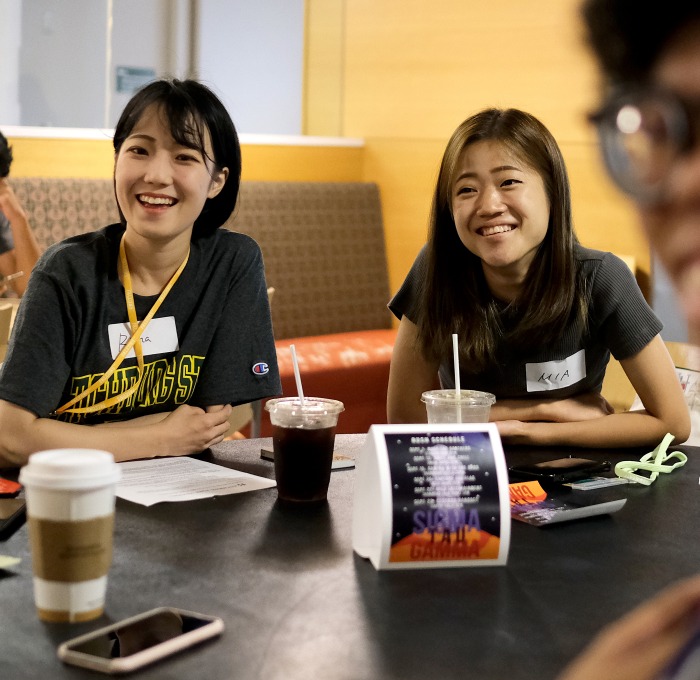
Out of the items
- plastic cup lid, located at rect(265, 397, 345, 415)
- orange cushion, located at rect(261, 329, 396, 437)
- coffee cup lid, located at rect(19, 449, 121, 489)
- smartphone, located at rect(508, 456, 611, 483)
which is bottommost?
orange cushion, located at rect(261, 329, 396, 437)

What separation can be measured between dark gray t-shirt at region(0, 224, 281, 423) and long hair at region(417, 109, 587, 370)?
0.36 m

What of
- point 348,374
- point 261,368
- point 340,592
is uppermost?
point 261,368

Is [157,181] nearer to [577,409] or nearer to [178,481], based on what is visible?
[178,481]

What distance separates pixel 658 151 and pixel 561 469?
134 centimetres

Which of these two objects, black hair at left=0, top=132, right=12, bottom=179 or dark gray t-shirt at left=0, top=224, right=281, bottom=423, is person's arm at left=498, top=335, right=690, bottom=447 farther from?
black hair at left=0, top=132, right=12, bottom=179

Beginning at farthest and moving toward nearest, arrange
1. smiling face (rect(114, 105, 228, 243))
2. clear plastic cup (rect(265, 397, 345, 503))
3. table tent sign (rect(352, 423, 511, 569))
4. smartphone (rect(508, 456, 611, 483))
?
smiling face (rect(114, 105, 228, 243))
smartphone (rect(508, 456, 611, 483))
clear plastic cup (rect(265, 397, 345, 503))
table tent sign (rect(352, 423, 511, 569))

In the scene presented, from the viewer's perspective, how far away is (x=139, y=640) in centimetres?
106

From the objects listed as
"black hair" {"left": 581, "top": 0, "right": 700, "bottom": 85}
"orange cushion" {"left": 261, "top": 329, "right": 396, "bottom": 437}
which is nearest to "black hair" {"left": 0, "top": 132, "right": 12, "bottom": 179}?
"orange cushion" {"left": 261, "top": 329, "right": 396, "bottom": 437}

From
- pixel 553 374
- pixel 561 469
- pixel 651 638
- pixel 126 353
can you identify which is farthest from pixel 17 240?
pixel 651 638

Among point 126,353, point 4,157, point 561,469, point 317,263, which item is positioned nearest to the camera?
point 561,469

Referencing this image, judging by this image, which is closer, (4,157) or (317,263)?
(4,157)

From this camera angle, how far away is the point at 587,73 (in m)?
0.55

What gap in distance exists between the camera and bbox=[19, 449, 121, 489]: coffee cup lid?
3.41ft

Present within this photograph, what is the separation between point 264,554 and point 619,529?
0.50m
